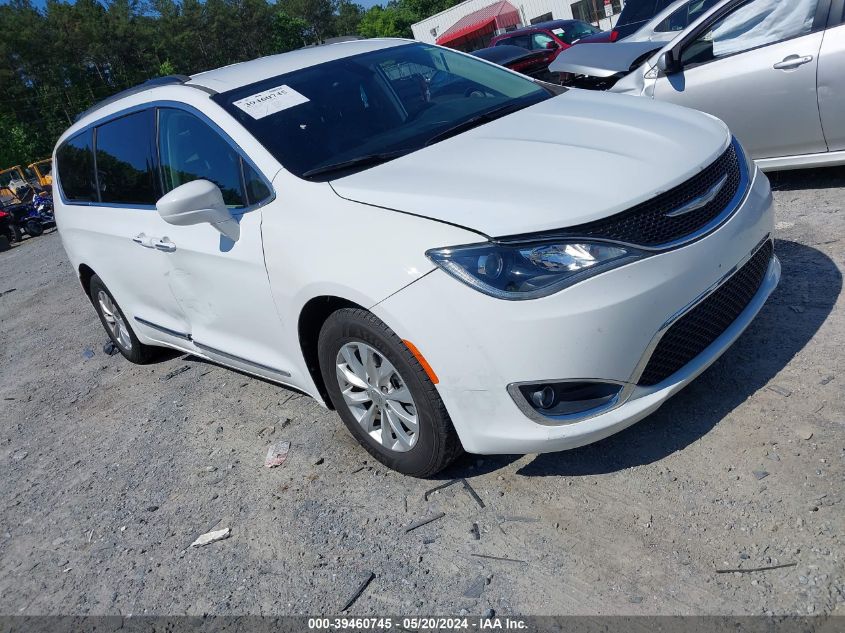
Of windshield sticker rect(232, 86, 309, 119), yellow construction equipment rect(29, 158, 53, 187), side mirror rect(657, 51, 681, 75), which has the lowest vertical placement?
yellow construction equipment rect(29, 158, 53, 187)

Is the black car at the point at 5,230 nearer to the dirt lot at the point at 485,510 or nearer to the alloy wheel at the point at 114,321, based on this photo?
the alloy wheel at the point at 114,321

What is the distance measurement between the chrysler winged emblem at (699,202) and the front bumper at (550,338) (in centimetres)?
13

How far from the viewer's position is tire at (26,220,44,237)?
20.7 meters

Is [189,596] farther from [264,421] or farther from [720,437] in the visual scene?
[720,437]

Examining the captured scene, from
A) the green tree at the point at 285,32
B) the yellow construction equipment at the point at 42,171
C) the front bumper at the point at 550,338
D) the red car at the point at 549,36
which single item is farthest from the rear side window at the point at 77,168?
the green tree at the point at 285,32

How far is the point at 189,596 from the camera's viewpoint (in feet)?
9.47

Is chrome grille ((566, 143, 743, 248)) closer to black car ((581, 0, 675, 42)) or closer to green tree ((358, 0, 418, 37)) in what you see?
black car ((581, 0, 675, 42))

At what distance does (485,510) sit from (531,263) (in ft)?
3.39

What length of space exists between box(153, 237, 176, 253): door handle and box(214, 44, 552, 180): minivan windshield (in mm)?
794

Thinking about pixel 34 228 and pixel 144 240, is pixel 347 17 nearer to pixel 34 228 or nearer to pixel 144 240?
pixel 34 228

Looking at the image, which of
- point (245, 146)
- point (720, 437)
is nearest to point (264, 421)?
point (245, 146)

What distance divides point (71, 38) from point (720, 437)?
6781cm

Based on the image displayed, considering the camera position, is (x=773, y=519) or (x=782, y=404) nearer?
(x=773, y=519)

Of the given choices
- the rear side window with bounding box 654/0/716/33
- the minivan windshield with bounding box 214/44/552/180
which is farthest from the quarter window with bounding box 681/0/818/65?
the rear side window with bounding box 654/0/716/33
